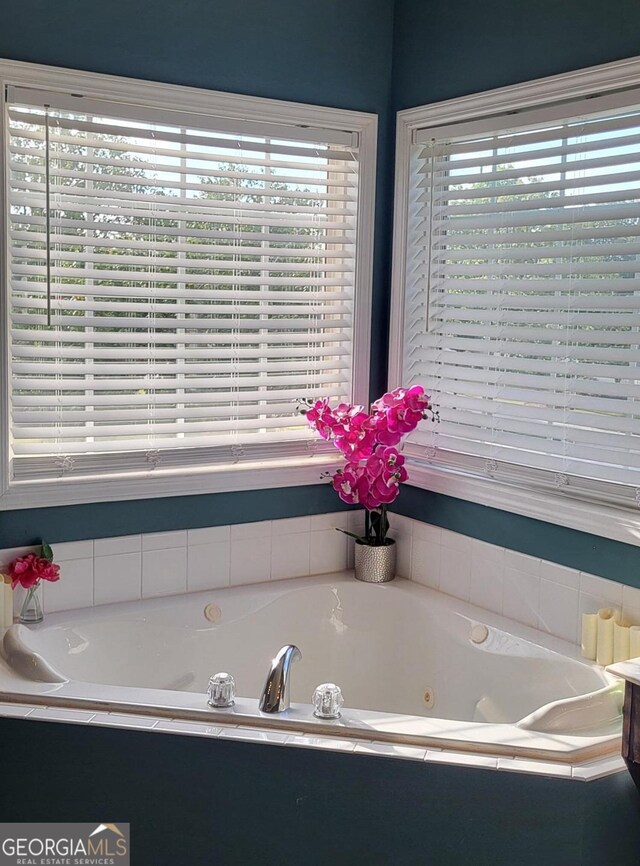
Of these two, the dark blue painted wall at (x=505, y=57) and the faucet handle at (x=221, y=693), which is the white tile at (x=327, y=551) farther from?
the faucet handle at (x=221, y=693)

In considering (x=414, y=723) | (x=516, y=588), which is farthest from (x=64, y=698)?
(x=516, y=588)

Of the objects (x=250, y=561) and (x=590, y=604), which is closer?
(x=590, y=604)

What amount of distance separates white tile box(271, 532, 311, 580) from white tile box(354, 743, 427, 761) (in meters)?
1.30

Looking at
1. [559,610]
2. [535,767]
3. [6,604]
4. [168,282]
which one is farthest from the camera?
[168,282]

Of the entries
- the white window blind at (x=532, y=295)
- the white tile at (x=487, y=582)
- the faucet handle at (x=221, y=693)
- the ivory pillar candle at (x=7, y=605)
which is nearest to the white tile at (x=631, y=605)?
the white window blind at (x=532, y=295)

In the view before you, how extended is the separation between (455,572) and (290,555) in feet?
1.91

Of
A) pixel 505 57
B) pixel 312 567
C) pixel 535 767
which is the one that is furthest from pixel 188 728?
pixel 505 57

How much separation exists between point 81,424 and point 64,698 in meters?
0.98

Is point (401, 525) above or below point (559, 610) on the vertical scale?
above

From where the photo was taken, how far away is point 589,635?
282 cm

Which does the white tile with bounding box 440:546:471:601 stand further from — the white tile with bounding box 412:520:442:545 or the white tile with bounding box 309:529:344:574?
the white tile with bounding box 309:529:344:574

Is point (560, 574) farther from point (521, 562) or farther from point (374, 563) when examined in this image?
point (374, 563)

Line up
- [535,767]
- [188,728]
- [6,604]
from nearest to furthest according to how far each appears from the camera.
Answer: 1. [535,767]
2. [188,728]
3. [6,604]

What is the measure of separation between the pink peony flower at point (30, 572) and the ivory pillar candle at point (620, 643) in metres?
1.61
